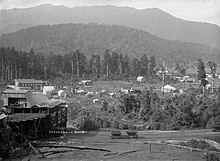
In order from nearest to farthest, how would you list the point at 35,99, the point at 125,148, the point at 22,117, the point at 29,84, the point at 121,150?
1. the point at 121,150
2. the point at 125,148
3. the point at 22,117
4. the point at 35,99
5. the point at 29,84

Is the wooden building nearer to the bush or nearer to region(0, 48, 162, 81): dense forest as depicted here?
the bush

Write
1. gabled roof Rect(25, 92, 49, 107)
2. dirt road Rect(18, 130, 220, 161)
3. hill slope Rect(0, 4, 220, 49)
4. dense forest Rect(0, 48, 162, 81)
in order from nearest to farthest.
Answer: dirt road Rect(18, 130, 220, 161) < gabled roof Rect(25, 92, 49, 107) < dense forest Rect(0, 48, 162, 81) < hill slope Rect(0, 4, 220, 49)

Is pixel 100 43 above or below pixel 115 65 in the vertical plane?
above

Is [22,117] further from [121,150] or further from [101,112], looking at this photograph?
[101,112]

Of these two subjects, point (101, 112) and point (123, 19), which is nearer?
point (101, 112)

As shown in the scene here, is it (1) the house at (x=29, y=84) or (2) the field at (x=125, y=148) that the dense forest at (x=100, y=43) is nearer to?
(1) the house at (x=29, y=84)

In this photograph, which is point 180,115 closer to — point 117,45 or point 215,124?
point 215,124

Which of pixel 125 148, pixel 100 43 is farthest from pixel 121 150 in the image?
pixel 100 43

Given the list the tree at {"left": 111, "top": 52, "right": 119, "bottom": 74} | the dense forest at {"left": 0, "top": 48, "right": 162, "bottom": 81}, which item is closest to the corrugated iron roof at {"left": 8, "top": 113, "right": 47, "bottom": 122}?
the dense forest at {"left": 0, "top": 48, "right": 162, "bottom": 81}
